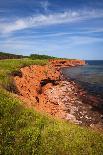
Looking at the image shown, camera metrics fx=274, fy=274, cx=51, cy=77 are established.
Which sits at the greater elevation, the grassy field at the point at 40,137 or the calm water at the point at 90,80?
the grassy field at the point at 40,137

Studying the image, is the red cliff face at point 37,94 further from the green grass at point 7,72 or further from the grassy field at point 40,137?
the grassy field at point 40,137

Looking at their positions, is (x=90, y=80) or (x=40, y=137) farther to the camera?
(x=90, y=80)

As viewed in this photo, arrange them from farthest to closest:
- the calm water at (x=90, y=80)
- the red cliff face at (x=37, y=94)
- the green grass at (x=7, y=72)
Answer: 1. the calm water at (x=90, y=80)
2. the green grass at (x=7, y=72)
3. the red cliff face at (x=37, y=94)

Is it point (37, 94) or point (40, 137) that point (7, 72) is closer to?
point (37, 94)

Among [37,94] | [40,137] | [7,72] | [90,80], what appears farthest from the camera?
[90,80]

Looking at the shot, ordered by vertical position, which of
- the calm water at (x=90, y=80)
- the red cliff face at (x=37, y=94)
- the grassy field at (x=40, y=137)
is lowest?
the calm water at (x=90, y=80)

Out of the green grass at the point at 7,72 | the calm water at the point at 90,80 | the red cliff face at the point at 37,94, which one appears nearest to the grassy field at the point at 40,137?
the red cliff face at the point at 37,94

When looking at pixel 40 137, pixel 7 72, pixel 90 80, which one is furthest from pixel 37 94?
pixel 90 80

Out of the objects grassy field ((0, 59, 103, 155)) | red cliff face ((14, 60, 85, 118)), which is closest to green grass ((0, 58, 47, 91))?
red cliff face ((14, 60, 85, 118))

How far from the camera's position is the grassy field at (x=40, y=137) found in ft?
38.3

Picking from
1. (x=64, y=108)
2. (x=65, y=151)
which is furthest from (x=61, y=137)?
(x=64, y=108)

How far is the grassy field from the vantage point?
38.3ft

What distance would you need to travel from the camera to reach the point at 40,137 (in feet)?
40.1

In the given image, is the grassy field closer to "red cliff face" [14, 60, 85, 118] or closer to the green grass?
"red cliff face" [14, 60, 85, 118]
